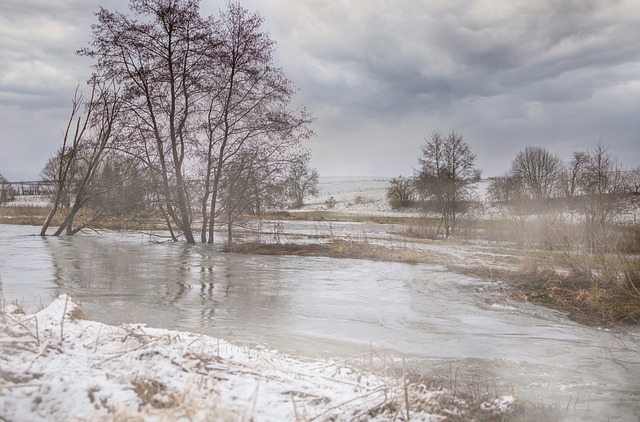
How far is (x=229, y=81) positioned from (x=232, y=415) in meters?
20.1

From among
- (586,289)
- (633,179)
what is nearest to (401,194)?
(633,179)

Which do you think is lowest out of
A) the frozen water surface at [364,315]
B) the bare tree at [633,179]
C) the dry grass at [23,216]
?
the frozen water surface at [364,315]

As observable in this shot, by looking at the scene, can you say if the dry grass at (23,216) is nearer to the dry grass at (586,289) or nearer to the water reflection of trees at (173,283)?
the water reflection of trees at (173,283)

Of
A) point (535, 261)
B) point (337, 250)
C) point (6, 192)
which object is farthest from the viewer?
point (6, 192)

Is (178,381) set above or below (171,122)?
below

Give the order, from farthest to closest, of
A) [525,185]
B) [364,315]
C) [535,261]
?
[525,185] < [535,261] < [364,315]

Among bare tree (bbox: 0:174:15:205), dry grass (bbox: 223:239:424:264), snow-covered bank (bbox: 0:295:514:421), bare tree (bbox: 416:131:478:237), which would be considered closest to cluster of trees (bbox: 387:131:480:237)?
bare tree (bbox: 416:131:478:237)

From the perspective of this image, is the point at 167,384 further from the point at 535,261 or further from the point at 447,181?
the point at 447,181

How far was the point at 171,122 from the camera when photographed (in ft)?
72.4

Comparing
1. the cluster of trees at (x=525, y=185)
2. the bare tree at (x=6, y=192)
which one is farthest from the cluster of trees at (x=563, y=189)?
the bare tree at (x=6, y=192)

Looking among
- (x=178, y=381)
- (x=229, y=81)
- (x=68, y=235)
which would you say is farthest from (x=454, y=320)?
(x=68, y=235)

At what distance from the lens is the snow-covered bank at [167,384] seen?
3590 mm

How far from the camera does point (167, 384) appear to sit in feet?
13.2

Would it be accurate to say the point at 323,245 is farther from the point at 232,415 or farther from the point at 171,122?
the point at 232,415
